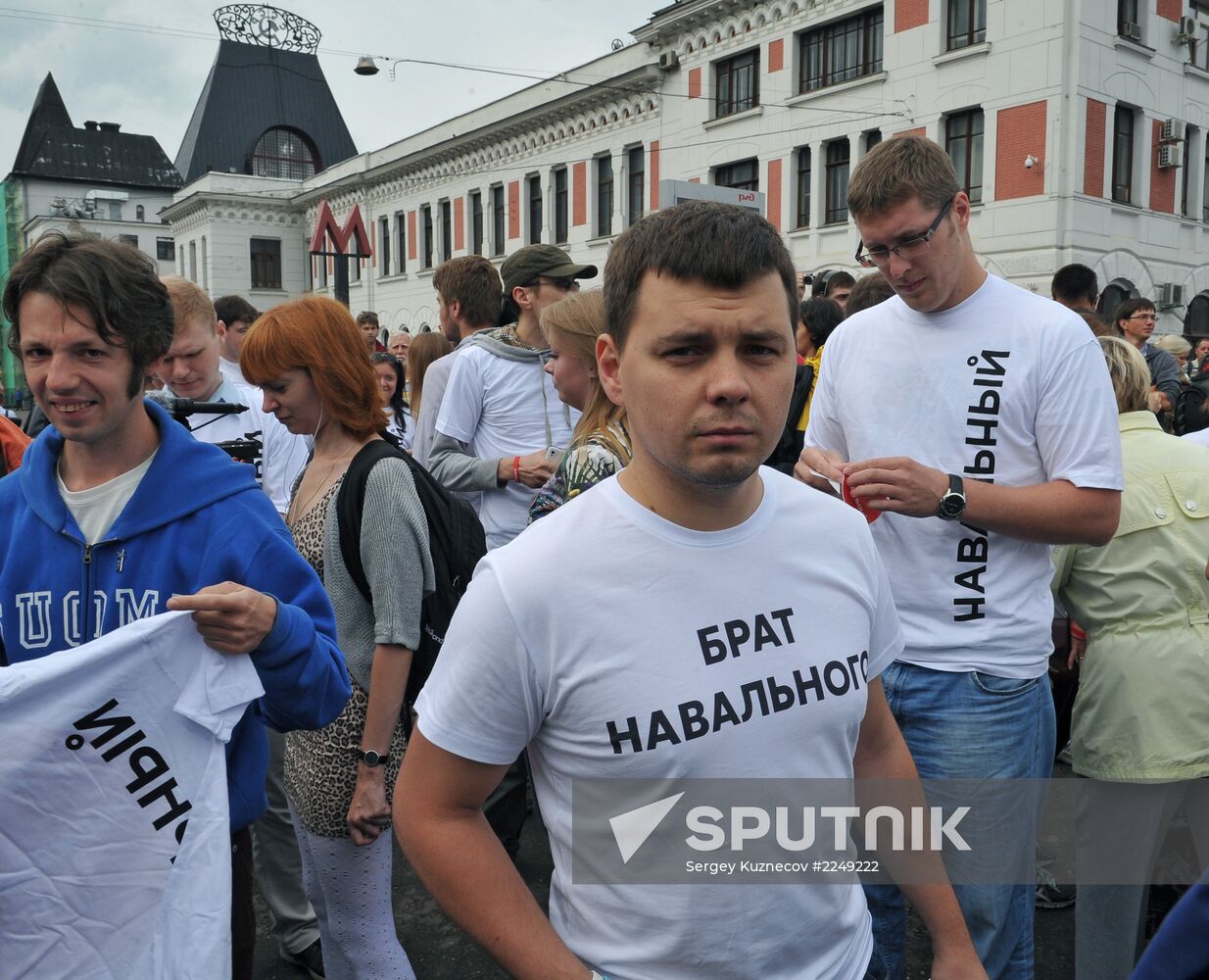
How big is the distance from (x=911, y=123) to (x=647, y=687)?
69.7 feet

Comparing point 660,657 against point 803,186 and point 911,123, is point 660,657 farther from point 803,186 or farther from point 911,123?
point 803,186

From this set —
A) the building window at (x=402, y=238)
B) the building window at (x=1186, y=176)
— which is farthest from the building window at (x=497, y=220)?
the building window at (x=1186, y=176)

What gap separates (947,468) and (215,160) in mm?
68050

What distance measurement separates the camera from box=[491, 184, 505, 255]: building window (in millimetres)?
33375

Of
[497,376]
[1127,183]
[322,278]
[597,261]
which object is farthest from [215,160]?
[497,376]

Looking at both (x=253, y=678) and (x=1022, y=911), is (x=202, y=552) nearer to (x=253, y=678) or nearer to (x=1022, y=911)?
(x=253, y=678)

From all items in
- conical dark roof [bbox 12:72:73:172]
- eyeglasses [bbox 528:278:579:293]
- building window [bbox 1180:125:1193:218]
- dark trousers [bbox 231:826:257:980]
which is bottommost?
dark trousers [bbox 231:826:257:980]

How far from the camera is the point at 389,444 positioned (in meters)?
2.90

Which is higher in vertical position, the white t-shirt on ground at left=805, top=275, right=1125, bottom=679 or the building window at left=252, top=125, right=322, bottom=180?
the building window at left=252, top=125, right=322, bottom=180

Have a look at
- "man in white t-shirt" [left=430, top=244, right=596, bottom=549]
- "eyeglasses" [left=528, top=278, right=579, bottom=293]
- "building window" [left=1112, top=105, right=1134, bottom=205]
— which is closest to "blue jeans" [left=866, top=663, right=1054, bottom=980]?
"man in white t-shirt" [left=430, top=244, right=596, bottom=549]

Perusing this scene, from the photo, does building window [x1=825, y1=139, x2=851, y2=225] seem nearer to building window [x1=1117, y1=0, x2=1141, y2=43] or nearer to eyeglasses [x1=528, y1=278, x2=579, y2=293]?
building window [x1=1117, y1=0, x2=1141, y2=43]

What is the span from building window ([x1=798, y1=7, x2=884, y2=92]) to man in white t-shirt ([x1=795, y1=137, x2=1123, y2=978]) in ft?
68.2

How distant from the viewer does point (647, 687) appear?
143 cm

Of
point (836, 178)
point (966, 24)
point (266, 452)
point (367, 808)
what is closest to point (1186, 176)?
point (966, 24)
